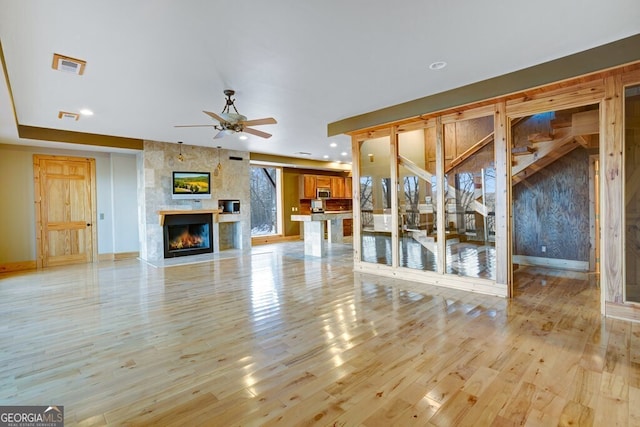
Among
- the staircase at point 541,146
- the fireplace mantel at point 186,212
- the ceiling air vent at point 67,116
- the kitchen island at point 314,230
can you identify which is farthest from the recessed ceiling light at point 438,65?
the fireplace mantel at point 186,212

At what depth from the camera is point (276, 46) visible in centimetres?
307

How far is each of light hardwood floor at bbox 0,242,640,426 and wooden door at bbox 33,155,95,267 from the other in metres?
2.77

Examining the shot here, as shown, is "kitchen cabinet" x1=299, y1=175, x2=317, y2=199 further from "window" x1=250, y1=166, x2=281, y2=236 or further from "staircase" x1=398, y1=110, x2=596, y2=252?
"staircase" x1=398, y1=110, x2=596, y2=252

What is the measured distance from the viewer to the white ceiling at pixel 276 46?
2.51 metres

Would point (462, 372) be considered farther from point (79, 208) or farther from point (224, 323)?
point (79, 208)

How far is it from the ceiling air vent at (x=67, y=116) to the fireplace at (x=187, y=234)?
113 inches

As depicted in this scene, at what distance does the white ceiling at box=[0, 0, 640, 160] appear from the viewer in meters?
2.51

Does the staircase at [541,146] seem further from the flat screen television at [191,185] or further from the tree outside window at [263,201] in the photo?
the tree outside window at [263,201]

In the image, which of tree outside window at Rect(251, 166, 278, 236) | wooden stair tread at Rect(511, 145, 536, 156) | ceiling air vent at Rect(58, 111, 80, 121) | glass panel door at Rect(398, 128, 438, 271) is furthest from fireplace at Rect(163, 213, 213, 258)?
wooden stair tread at Rect(511, 145, 536, 156)

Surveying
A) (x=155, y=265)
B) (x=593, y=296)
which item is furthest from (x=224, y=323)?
(x=593, y=296)

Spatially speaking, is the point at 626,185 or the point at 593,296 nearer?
the point at 626,185

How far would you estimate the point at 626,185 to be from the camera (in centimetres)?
335

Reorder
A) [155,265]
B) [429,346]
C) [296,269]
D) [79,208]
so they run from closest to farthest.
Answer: [429,346] → [296,269] → [155,265] → [79,208]

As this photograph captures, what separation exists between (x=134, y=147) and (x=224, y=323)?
5735 mm
